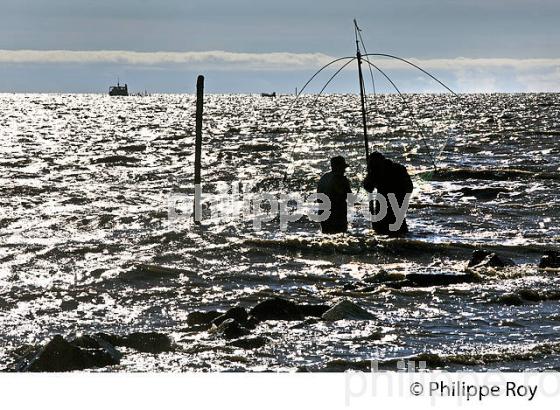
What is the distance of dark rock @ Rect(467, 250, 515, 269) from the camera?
1441 cm

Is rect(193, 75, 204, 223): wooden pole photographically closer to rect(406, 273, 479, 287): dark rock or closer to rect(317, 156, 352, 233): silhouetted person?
rect(317, 156, 352, 233): silhouetted person

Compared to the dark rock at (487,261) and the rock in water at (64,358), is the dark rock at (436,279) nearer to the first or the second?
the dark rock at (487,261)

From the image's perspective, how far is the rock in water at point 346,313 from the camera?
1123cm

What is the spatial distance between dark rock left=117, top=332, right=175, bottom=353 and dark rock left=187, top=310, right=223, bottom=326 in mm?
776

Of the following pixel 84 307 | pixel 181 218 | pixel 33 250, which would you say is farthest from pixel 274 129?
pixel 84 307

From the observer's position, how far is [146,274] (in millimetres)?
14758

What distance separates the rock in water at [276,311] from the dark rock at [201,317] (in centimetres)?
49

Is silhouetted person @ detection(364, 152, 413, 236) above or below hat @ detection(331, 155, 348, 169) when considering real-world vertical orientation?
below

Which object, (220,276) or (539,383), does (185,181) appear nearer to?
(220,276)

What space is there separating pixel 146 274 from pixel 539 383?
822cm

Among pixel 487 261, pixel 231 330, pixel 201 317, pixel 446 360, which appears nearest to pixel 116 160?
pixel 487 261

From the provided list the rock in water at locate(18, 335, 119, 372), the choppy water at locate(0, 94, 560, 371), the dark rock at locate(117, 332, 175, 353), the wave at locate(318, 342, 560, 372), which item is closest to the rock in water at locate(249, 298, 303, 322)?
the choppy water at locate(0, 94, 560, 371)

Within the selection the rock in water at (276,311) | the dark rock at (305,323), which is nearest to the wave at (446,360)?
the dark rock at (305,323)

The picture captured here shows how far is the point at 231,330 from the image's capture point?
10.5m
